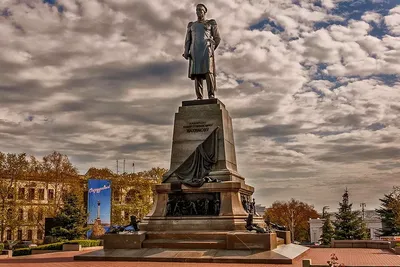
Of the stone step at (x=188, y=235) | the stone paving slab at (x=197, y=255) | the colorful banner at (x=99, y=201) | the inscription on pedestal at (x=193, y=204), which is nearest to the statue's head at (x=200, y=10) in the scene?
the inscription on pedestal at (x=193, y=204)

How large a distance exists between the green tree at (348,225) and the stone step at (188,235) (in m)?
23.1

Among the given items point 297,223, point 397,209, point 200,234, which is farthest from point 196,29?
point 297,223

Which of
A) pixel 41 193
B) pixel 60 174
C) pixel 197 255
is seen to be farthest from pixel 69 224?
pixel 41 193

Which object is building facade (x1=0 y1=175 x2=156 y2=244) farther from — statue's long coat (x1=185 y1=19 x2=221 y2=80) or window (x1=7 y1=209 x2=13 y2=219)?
statue's long coat (x1=185 y1=19 x2=221 y2=80)

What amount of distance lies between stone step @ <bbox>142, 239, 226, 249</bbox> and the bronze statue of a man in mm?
6863

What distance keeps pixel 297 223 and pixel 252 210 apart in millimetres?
61149

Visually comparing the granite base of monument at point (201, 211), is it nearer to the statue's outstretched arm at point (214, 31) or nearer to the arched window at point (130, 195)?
the statue's outstretched arm at point (214, 31)

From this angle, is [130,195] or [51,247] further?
[130,195]

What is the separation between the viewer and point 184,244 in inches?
679

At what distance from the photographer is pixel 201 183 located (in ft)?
62.3

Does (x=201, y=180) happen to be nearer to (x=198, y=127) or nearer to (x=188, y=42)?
(x=198, y=127)

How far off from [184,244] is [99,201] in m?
29.8

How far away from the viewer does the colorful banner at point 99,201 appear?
4522 centimetres

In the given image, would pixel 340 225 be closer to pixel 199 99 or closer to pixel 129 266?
pixel 199 99
